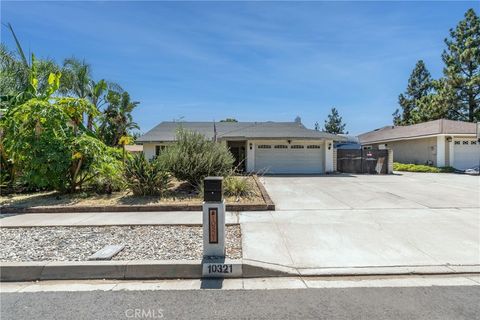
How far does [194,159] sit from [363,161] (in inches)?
605

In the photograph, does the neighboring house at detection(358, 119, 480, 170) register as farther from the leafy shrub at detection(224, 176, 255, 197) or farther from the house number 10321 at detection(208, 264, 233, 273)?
the house number 10321 at detection(208, 264, 233, 273)

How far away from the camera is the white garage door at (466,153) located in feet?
70.9

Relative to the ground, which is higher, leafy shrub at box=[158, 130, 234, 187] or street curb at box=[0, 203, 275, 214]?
leafy shrub at box=[158, 130, 234, 187]

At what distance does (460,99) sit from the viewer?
30266 mm

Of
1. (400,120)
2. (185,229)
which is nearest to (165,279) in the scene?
(185,229)

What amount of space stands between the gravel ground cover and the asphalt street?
0.96 meters

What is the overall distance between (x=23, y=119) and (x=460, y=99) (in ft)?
120

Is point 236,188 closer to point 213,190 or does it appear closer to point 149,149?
point 213,190

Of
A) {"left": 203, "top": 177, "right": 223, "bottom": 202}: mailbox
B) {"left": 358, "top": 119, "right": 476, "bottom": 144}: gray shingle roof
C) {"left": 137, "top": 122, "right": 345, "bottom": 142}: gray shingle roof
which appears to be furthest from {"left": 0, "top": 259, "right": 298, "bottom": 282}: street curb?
{"left": 358, "top": 119, "right": 476, "bottom": 144}: gray shingle roof

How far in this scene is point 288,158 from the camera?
20.3 m

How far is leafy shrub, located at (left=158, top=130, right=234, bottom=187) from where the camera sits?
32.2 feet

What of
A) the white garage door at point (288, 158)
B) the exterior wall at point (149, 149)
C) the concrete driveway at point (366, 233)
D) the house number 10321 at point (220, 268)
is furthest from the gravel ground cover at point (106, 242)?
the white garage door at point (288, 158)

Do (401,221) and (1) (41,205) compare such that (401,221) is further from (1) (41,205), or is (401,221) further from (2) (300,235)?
(1) (41,205)

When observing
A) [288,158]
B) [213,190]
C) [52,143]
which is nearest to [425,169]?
[288,158]
